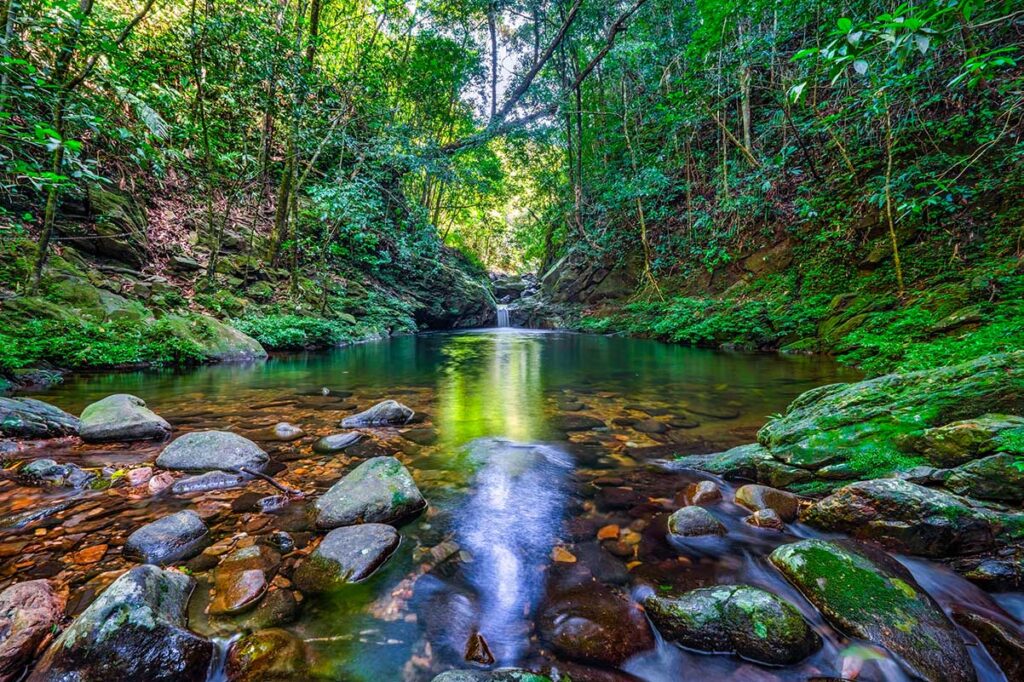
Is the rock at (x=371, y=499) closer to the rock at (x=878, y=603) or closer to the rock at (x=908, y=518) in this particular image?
the rock at (x=878, y=603)

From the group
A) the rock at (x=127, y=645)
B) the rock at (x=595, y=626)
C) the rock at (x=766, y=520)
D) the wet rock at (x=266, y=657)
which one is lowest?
the rock at (x=595, y=626)

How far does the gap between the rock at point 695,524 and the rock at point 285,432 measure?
11.5 ft

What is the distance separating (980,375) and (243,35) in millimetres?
13513

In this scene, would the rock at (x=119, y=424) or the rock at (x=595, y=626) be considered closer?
the rock at (x=595, y=626)

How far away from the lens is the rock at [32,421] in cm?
341

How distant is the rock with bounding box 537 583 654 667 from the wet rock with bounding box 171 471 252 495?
96.4 inches

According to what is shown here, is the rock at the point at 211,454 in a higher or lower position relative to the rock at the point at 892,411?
A: lower

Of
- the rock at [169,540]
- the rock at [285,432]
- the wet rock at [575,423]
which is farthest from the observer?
the wet rock at [575,423]

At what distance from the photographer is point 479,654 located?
1586 millimetres

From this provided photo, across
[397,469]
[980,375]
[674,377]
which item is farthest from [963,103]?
[397,469]

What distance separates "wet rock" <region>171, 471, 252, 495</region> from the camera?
2746 millimetres

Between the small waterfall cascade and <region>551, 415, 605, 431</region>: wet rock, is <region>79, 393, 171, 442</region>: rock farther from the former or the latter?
the small waterfall cascade

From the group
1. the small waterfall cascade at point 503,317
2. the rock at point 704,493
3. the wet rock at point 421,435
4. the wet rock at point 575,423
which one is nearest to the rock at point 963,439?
the rock at point 704,493

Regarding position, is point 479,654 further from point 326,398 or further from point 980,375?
point 326,398
